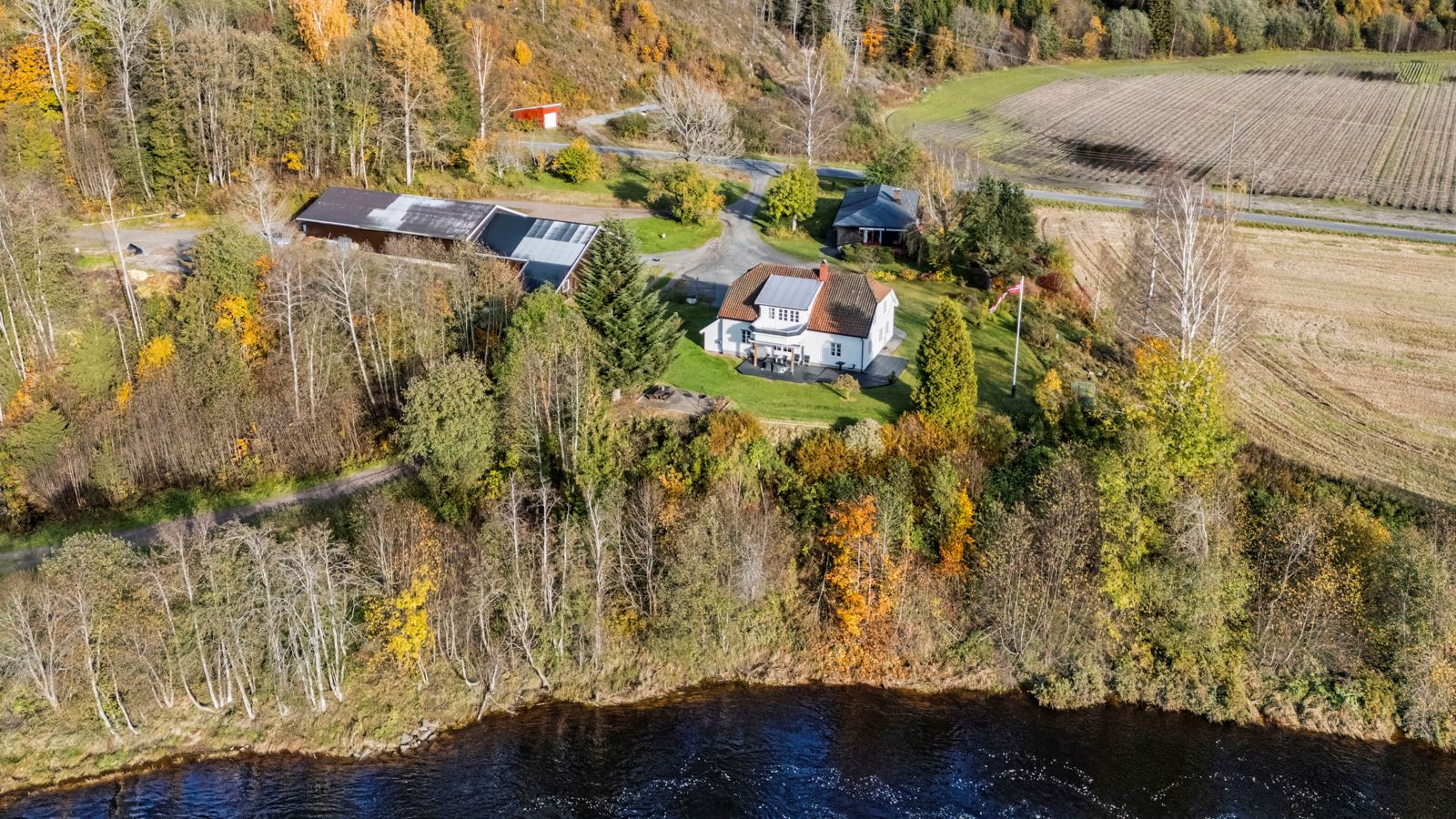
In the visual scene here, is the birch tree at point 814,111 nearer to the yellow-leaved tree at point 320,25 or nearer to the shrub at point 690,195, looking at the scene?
the shrub at point 690,195

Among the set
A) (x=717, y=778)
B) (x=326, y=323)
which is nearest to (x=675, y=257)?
(x=326, y=323)

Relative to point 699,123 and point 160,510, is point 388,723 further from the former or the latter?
point 699,123

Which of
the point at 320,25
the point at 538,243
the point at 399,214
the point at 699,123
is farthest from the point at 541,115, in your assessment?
the point at 538,243

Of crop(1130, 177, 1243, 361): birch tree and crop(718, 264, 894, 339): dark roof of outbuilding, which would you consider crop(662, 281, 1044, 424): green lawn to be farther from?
crop(1130, 177, 1243, 361): birch tree

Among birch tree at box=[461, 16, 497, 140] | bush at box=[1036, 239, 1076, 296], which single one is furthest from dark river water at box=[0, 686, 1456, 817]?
birch tree at box=[461, 16, 497, 140]

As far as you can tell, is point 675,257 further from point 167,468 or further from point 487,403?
point 167,468

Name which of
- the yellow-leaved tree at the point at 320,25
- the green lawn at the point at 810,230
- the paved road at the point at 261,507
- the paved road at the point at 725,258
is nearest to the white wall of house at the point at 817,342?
the paved road at the point at 725,258
